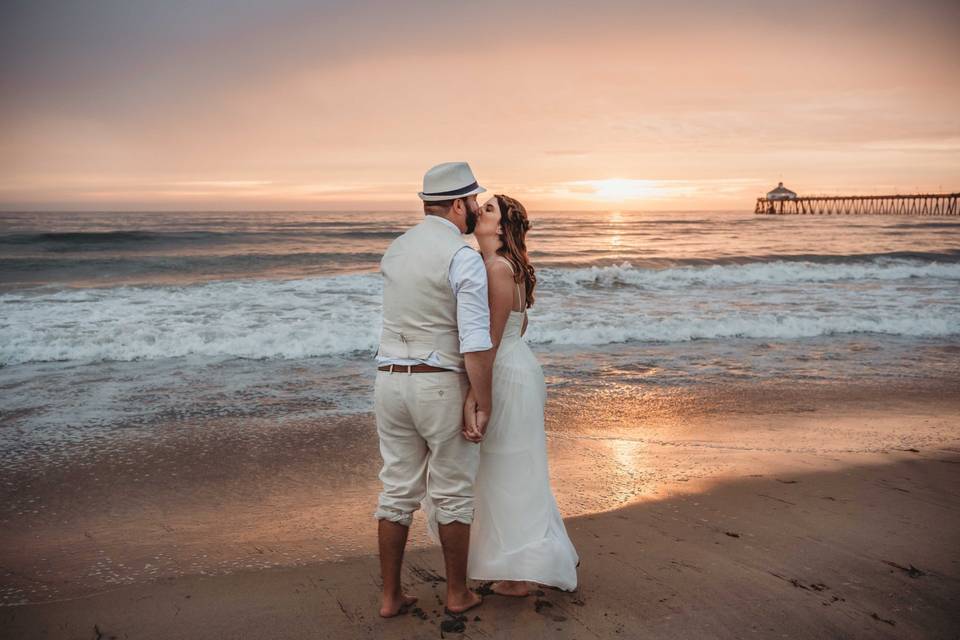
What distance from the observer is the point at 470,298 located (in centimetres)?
274

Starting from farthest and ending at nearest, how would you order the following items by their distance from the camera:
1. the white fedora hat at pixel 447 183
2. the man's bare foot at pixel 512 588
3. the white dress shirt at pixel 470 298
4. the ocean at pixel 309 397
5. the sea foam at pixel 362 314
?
the sea foam at pixel 362 314 → the ocean at pixel 309 397 → the man's bare foot at pixel 512 588 → the white fedora hat at pixel 447 183 → the white dress shirt at pixel 470 298

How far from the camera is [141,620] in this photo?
310 cm

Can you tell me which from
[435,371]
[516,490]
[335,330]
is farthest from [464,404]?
[335,330]

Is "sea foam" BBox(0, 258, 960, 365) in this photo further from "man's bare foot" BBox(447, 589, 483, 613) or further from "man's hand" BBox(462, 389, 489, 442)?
"man's hand" BBox(462, 389, 489, 442)

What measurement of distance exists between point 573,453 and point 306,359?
16.5ft

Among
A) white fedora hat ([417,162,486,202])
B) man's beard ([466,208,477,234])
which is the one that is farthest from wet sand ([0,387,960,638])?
white fedora hat ([417,162,486,202])

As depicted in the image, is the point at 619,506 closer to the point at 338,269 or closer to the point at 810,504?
the point at 810,504

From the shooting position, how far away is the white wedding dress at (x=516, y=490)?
10.2 feet

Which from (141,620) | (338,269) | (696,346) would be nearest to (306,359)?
(696,346)

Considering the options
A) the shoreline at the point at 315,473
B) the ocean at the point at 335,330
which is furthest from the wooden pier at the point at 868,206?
the shoreline at the point at 315,473

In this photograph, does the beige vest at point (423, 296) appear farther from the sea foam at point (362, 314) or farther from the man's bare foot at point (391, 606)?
the sea foam at point (362, 314)

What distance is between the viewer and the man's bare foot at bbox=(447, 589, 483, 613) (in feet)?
9.95

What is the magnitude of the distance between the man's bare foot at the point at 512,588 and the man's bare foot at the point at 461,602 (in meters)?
0.17

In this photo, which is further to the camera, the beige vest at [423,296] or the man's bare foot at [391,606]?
the man's bare foot at [391,606]
